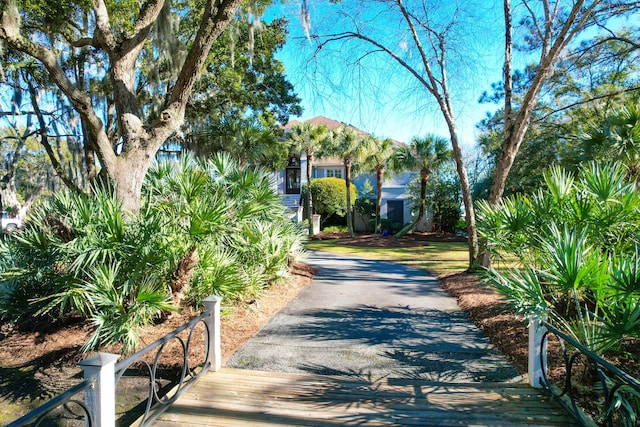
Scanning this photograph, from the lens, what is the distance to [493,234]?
6215 millimetres

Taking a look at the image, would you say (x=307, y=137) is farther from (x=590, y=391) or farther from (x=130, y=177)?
(x=590, y=391)

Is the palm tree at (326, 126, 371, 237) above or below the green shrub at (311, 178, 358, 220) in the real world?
above

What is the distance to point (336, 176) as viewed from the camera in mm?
32219

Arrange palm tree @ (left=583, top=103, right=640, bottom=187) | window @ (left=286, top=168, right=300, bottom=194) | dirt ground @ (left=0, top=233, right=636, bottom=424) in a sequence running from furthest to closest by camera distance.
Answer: window @ (left=286, top=168, right=300, bottom=194) < palm tree @ (left=583, top=103, right=640, bottom=187) < dirt ground @ (left=0, top=233, right=636, bottom=424)

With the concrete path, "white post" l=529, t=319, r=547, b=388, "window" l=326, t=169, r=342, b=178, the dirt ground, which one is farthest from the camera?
"window" l=326, t=169, r=342, b=178

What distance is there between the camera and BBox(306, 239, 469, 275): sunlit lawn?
1433 centimetres

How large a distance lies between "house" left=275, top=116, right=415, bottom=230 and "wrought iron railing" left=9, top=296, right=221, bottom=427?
22981 millimetres

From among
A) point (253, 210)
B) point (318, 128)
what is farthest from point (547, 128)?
point (253, 210)

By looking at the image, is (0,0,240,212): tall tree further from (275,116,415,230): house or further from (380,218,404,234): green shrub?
(380,218,404,234): green shrub

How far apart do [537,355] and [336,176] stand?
28.4 metres

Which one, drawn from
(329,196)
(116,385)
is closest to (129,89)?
(116,385)

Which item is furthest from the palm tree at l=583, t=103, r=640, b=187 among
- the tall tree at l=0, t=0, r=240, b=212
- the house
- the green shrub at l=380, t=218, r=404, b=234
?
the house

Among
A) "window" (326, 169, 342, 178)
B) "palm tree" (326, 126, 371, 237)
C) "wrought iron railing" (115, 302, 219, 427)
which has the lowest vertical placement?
"wrought iron railing" (115, 302, 219, 427)

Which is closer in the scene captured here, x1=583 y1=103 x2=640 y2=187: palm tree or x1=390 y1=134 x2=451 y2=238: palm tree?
x1=583 y1=103 x2=640 y2=187: palm tree
